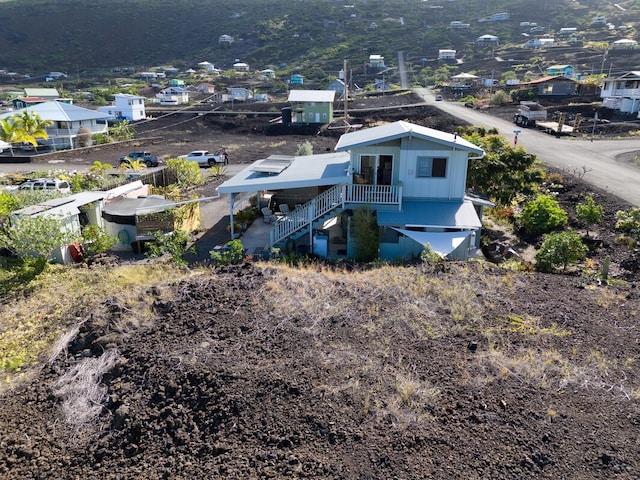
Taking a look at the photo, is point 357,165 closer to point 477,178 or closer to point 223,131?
point 477,178

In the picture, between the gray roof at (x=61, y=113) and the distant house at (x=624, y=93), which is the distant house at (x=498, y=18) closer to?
the distant house at (x=624, y=93)

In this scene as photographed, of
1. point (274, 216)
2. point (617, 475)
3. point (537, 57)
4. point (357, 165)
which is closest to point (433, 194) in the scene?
point (357, 165)

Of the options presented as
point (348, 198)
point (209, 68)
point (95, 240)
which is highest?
point (209, 68)

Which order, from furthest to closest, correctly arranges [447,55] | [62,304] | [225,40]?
1. [225,40]
2. [447,55]
3. [62,304]

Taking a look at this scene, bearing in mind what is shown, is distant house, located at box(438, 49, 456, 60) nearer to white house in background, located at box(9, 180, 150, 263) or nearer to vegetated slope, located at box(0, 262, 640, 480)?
white house in background, located at box(9, 180, 150, 263)

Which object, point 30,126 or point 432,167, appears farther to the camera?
point 30,126

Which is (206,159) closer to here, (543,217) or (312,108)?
(312,108)

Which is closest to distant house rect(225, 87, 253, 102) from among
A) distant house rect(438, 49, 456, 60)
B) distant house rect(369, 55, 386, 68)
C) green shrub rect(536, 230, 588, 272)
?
distant house rect(369, 55, 386, 68)

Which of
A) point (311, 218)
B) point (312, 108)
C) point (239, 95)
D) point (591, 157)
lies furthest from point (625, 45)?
point (311, 218)
